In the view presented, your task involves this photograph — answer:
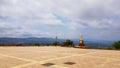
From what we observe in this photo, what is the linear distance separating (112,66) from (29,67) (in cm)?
526

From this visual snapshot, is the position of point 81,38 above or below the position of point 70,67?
above

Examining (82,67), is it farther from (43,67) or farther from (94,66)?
(43,67)

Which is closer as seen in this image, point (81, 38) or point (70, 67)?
point (70, 67)

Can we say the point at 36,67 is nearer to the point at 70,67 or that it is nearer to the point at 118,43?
the point at 70,67

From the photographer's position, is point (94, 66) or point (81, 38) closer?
point (94, 66)

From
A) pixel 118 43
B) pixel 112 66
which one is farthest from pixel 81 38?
pixel 118 43

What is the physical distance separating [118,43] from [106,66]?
53038 mm

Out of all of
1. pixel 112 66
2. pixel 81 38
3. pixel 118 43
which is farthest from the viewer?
pixel 118 43

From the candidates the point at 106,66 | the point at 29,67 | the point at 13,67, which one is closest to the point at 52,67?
the point at 29,67

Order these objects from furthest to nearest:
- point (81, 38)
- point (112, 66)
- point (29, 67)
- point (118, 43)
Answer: point (118, 43) → point (81, 38) → point (112, 66) → point (29, 67)

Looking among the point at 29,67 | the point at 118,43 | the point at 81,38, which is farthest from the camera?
the point at 118,43

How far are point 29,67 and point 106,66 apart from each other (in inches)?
191

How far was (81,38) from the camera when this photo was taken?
31766mm

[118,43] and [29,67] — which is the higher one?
[118,43]
